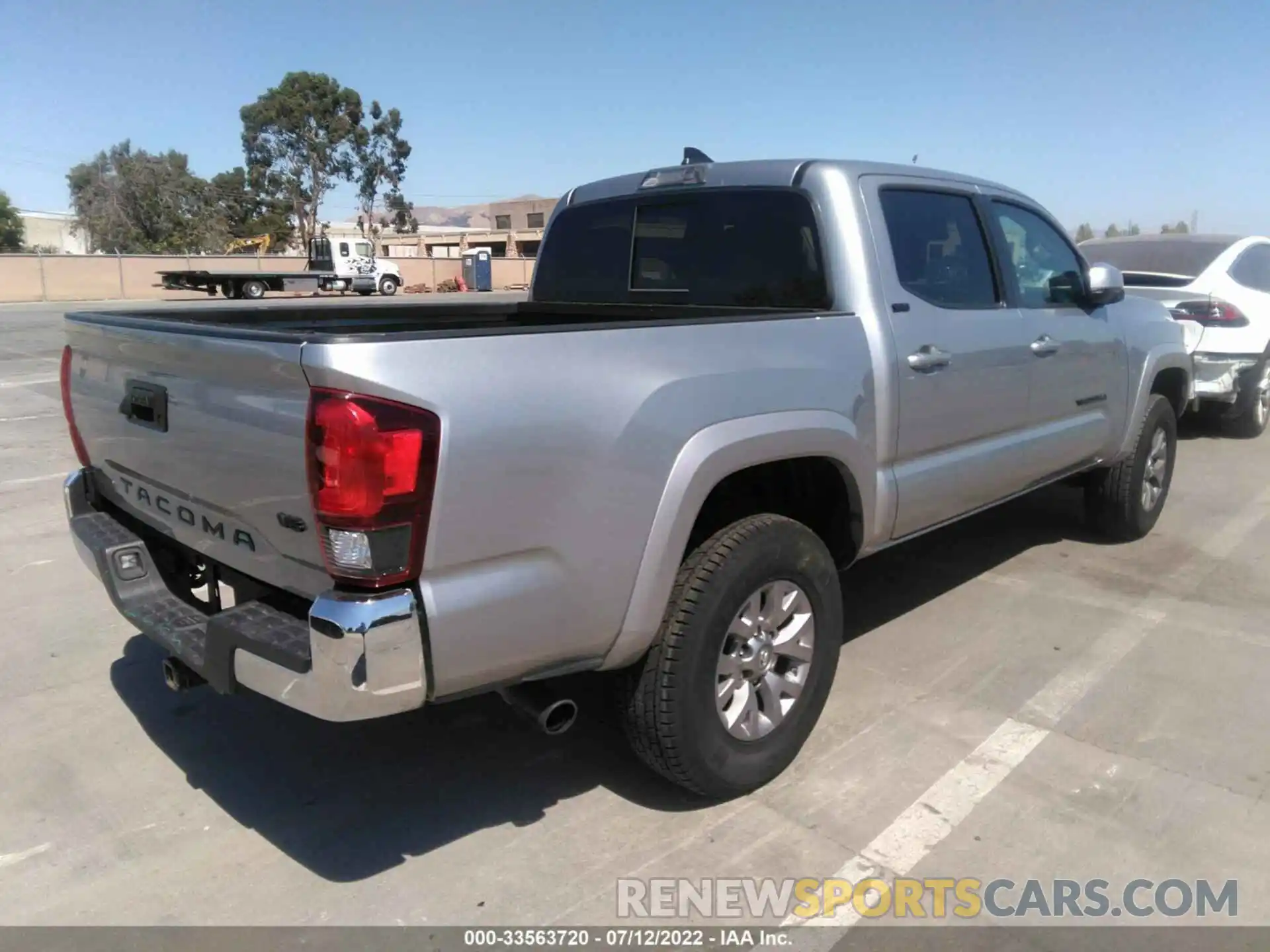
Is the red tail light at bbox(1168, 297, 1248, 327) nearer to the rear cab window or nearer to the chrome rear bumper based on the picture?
the rear cab window

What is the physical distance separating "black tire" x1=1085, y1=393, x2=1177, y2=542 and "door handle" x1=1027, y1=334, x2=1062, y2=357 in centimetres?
126

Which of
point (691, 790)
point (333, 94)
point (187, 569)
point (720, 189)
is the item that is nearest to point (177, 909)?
point (187, 569)

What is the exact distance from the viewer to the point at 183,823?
3004 mm

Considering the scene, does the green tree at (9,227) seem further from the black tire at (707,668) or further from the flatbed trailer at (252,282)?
the black tire at (707,668)

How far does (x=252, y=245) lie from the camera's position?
202 ft

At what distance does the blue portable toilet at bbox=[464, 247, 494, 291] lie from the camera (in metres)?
45.8

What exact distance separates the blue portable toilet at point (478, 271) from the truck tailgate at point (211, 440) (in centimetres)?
4389

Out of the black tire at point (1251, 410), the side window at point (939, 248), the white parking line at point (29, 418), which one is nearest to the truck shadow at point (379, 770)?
the side window at point (939, 248)

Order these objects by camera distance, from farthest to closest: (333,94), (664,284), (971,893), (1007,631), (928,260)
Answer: (333,94) → (1007,631) → (664,284) → (928,260) → (971,893)

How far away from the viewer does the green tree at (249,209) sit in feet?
218

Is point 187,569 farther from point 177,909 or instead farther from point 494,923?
point 494,923

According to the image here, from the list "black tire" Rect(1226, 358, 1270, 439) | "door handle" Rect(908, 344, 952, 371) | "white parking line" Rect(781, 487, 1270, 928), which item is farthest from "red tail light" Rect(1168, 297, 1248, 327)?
"door handle" Rect(908, 344, 952, 371)

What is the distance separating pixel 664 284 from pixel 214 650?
2350 mm

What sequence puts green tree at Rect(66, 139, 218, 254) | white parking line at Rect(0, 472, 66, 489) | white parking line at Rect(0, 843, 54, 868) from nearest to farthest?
white parking line at Rect(0, 843, 54, 868)
white parking line at Rect(0, 472, 66, 489)
green tree at Rect(66, 139, 218, 254)
